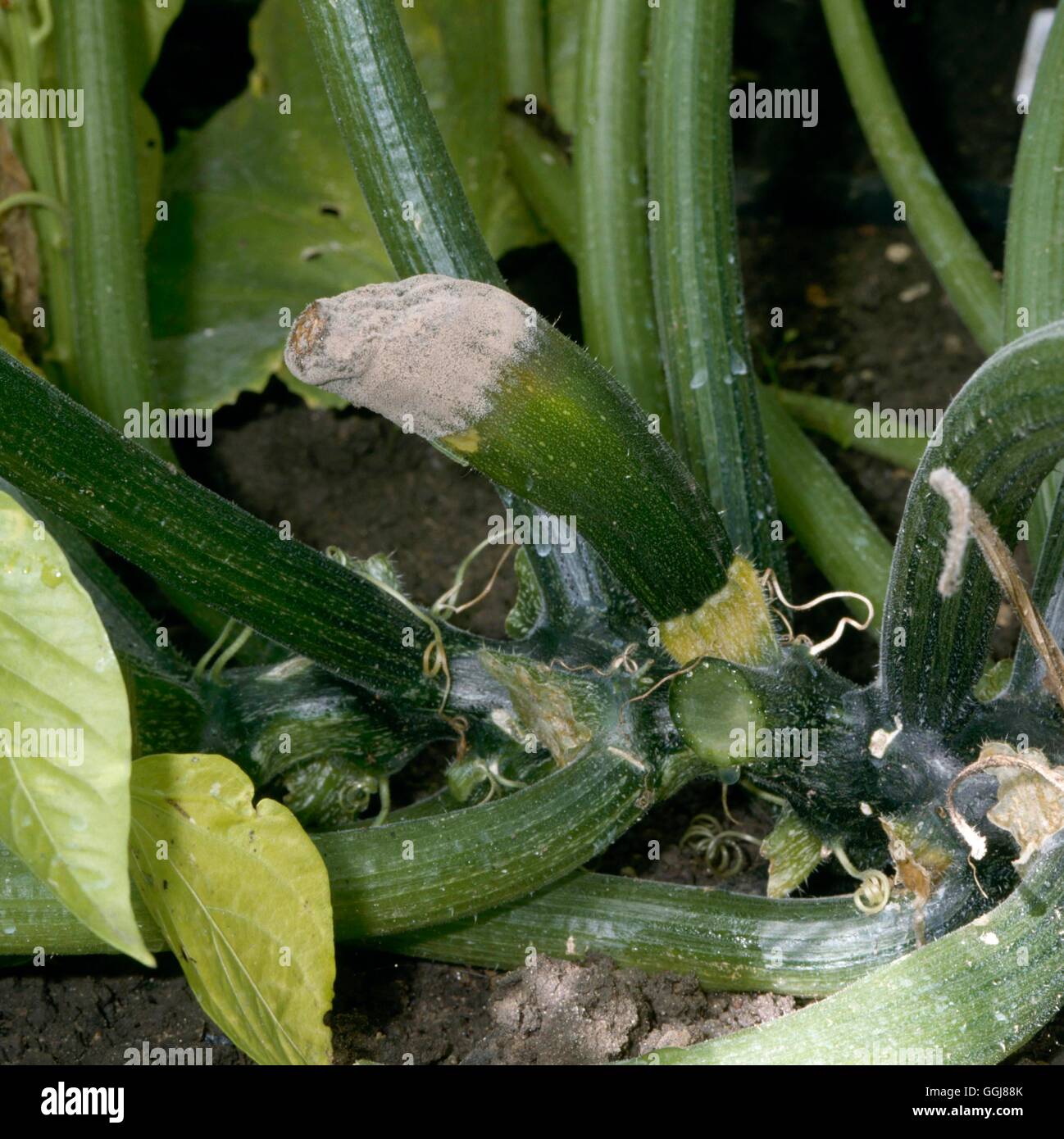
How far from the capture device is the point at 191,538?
1102 millimetres

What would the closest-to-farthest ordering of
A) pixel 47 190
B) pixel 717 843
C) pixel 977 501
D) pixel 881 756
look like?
1. pixel 977 501
2. pixel 881 756
3. pixel 717 843
4. pixel 47 190

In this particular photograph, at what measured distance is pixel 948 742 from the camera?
1.23 metres

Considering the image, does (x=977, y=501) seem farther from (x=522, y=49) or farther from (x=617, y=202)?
(x=522, y=49)

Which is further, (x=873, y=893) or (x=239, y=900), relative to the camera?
(x=873, y=893)

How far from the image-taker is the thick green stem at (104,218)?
5.20ft

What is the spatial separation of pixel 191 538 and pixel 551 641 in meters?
0.42

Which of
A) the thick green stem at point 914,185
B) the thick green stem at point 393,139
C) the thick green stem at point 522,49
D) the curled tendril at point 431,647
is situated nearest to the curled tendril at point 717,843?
the curled tendril at point 431,647

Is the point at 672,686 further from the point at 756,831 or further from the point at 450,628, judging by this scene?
the point at 756,831

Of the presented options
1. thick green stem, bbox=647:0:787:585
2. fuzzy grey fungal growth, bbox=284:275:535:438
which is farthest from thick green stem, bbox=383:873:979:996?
fuzzy grey fungal growth, bbox=284:275:535:438

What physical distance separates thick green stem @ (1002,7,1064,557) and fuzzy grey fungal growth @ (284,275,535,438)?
0.75m

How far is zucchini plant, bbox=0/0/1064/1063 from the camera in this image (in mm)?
910

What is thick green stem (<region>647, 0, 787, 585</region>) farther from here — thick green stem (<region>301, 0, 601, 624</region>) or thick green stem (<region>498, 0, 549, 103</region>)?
thick green stem (<region>498, 0, 549, 103</region>)

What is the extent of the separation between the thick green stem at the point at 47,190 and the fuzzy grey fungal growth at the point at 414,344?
91 cm

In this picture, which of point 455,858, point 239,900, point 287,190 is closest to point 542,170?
point 287,190
